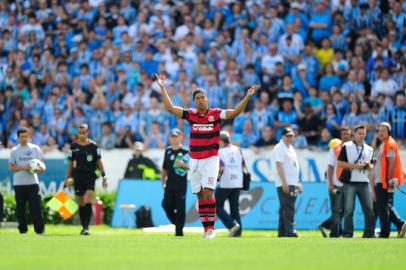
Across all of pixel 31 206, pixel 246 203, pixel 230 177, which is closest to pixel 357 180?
pixel 230 177

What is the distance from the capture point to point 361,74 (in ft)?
90.3

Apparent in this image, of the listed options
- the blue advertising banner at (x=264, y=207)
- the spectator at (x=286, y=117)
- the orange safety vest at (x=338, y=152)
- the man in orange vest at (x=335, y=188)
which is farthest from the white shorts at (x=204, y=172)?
the spectator at (x=286, y=117)

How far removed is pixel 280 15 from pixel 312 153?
6.16 m

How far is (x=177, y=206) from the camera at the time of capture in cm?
1984

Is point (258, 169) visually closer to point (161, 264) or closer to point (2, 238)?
point (2, 238)

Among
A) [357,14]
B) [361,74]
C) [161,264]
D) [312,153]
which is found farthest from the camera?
[357,14]

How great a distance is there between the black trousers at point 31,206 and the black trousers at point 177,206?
2535mm

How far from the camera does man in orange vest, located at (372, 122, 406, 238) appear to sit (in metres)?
19.3

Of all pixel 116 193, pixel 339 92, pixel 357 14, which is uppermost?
pixel 357 14

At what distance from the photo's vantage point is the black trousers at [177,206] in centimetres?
1969

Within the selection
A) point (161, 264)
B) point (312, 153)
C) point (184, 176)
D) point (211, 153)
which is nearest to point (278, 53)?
point (312, 153)

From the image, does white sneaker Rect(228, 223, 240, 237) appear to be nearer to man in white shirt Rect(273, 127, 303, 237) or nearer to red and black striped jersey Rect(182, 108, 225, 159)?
man in white shirt Rect(273, 127, 303, 237)

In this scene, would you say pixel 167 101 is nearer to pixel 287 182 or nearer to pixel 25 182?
pixel 287 182

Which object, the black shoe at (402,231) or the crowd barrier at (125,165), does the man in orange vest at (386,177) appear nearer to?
the black shoe at (402,231)
